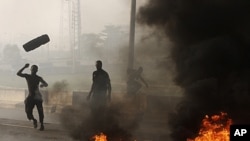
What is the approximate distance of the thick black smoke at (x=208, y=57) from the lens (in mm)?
7609

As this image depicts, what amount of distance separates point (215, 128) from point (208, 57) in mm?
1556

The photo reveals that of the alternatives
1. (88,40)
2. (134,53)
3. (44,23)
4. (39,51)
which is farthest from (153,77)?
(39,51)

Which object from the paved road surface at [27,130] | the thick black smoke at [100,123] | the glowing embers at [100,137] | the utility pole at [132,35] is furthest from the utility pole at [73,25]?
the glowing embers at [100,137]

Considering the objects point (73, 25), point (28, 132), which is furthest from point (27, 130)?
point (73, 25)

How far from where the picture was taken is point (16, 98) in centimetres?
1730

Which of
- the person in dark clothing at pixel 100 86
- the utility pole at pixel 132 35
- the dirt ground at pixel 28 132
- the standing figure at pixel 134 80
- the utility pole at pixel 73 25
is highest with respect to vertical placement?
the utility pole at pixel 73 25

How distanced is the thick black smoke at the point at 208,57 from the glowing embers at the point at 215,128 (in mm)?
130

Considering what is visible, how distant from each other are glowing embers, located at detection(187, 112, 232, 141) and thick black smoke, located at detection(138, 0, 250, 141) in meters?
0.13

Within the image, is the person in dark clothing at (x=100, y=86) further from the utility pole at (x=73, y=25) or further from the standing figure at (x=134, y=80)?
the utility pole at (x=73, y=25)

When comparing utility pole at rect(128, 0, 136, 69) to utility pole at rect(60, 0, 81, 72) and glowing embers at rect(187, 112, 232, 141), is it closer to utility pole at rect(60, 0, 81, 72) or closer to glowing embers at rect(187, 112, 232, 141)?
glowing embers at rect(187, 112, 232, 141)

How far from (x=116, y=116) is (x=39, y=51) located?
75.6 ft

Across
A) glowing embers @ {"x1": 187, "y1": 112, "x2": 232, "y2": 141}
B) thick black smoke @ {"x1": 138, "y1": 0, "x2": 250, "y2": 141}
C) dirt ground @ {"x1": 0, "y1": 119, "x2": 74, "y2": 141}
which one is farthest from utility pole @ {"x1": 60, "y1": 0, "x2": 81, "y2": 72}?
glowing embers @ {"x1": 187, "y1": 112, "x2": 232, "y2": 141}

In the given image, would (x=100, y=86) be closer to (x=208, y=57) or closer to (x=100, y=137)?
(x=100, y=137)

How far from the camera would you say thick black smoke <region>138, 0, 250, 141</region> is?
7609mm
